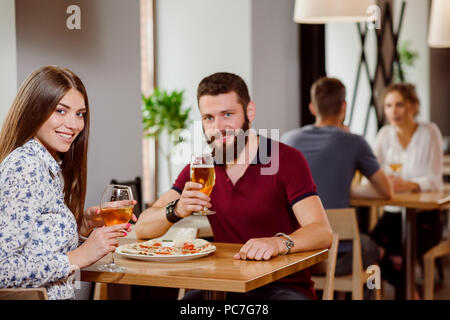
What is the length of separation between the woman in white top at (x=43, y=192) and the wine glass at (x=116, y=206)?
5 cm

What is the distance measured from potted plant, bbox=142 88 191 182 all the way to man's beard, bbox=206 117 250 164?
1.65 m

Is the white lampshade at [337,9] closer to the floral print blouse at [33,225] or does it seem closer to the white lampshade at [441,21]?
the white lampshade at [441,21]

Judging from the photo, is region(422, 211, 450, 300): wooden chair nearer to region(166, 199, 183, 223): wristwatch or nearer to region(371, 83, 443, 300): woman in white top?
region(371, 83, 443, 300): woman in white top

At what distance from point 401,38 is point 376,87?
5.85ft

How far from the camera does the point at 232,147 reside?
2.24 metres

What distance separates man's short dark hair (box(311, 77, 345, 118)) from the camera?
332cm

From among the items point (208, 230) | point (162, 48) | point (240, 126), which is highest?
point (162, 48)

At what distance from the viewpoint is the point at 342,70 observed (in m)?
6.65

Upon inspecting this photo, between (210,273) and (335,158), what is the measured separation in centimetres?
166

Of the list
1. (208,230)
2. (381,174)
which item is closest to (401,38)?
(381,174)

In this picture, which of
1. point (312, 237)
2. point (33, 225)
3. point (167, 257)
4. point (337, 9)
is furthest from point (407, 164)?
point (33, 225)

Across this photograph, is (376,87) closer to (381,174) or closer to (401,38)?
(401,38)

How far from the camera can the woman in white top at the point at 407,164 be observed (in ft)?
12.6
